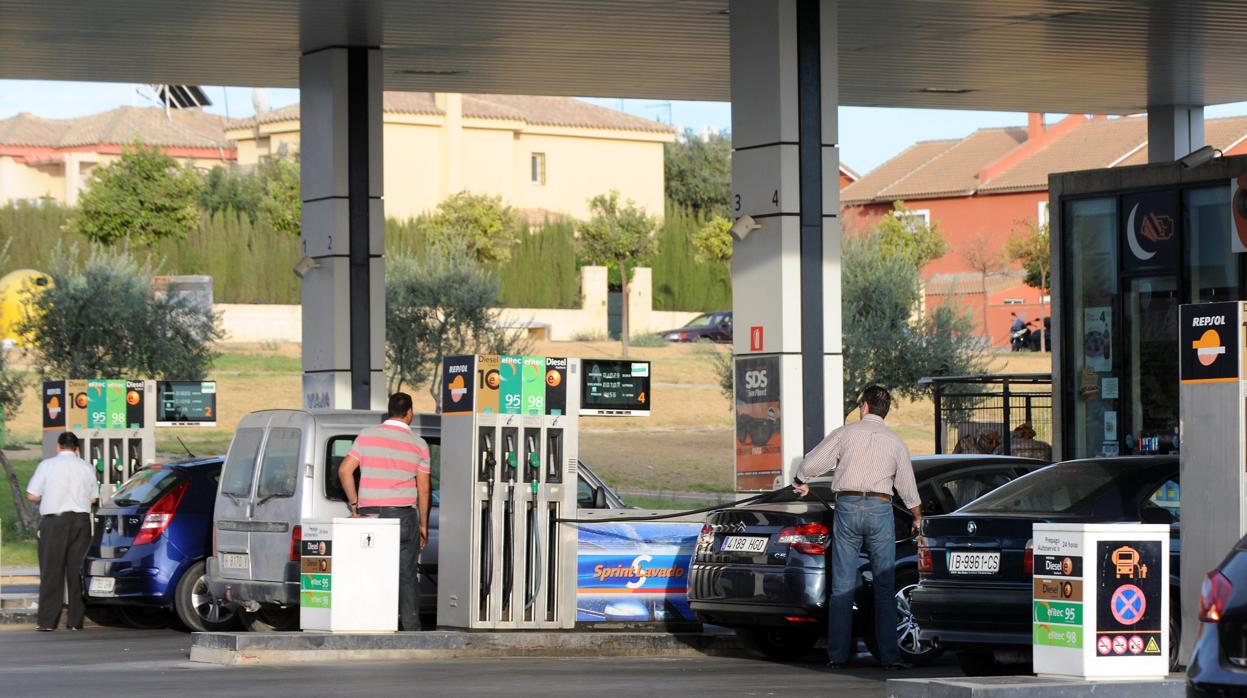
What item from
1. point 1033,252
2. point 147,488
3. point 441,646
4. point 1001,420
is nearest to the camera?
point 441,646

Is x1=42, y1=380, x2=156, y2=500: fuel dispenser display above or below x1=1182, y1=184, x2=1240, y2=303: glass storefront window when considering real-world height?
below

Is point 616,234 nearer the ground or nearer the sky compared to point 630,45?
nearer the sky

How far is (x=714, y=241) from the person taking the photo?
70562 mm

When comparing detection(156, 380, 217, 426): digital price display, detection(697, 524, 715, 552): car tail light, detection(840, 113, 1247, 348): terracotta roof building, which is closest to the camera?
detection(697, 524, 715, 552): car tail light

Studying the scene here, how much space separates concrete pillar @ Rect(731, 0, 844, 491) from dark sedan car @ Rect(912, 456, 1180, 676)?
445 centimetres

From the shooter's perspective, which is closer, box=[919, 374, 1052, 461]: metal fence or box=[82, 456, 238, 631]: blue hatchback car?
box=[82, 456, 238, 631]: blue hatchback car

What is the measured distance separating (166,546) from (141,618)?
1.90 meters

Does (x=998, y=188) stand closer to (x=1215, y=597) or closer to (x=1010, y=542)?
(x=1010, y=542)

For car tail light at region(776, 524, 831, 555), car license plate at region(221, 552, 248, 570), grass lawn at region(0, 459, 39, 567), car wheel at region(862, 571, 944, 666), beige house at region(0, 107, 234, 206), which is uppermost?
beige house at region(0, 107, 234, 206)

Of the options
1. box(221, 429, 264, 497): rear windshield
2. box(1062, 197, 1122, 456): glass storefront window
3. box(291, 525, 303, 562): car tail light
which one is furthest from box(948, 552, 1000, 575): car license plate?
box(1062, 197, 1122, 456): glass storefront window

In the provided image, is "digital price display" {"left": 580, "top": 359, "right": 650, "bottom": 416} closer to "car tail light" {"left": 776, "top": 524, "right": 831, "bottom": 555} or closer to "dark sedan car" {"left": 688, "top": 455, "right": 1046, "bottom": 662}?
"dark sedan car" {"left": 688, "top": 455, "right": 1046, "bottom": 662}

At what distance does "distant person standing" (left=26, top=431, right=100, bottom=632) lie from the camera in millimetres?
17109

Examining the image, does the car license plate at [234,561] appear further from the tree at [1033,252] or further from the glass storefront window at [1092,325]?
the tree at [1033,252]

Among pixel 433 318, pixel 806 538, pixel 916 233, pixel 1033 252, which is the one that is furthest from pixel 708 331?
pixel 806 538
